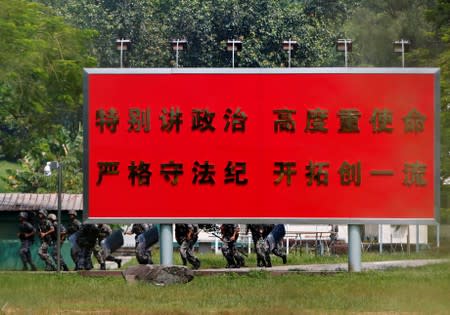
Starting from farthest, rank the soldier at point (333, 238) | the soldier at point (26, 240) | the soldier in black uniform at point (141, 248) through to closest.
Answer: the soldier at point (333, 238) < the soldier at point (26, 240) < the soldier in black uniform at point (141, 248)

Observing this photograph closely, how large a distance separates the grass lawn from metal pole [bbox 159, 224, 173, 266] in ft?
5.94

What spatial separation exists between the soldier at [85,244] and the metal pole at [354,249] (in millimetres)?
7598

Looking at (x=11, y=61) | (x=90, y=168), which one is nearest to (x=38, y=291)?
(x=90, y=168)

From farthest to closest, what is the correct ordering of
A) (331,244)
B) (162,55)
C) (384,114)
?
(162,55) → (331,244) → (384,114)

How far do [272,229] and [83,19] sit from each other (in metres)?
53.1


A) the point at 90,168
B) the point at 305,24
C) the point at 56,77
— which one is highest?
the point at 305,24

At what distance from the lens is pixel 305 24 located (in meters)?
93.4

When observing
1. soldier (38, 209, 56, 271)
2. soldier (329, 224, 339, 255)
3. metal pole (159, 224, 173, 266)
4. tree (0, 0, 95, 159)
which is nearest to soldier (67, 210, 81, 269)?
soldier (38, 209, 56, 271)

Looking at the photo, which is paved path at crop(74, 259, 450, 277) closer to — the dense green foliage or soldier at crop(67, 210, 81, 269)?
soldier at crop(67, 210, 81, 269)

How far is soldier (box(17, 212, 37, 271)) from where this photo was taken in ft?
133

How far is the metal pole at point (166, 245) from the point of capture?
3766 cm

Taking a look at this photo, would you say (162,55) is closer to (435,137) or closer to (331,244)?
(331,244)

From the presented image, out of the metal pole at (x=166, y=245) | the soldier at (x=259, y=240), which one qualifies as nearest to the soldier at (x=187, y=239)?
the soldier at (x=259, y=240)

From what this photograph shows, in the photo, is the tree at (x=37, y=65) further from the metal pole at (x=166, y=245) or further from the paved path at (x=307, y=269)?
the paved path at (x=307, y=269)
